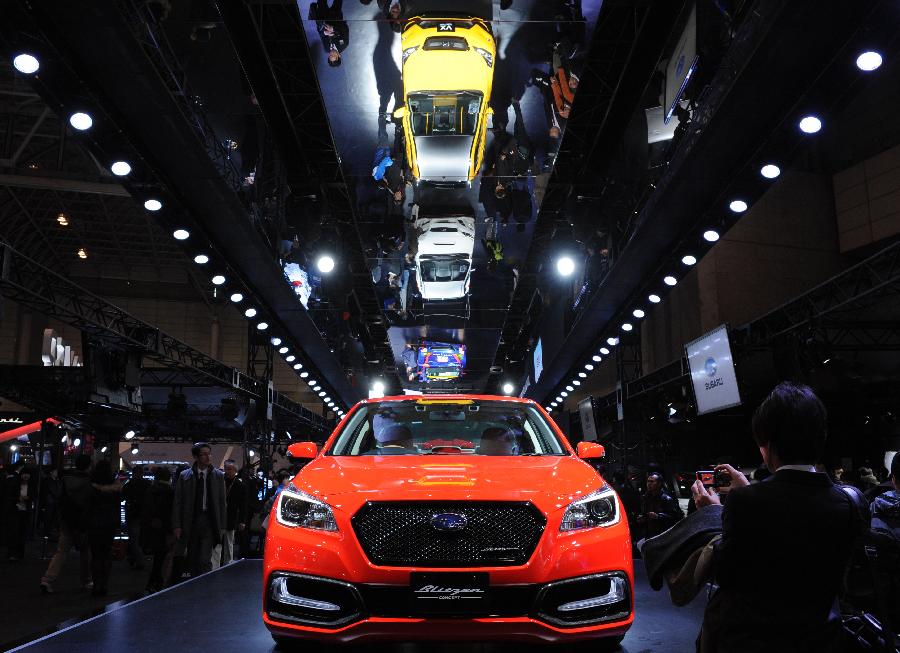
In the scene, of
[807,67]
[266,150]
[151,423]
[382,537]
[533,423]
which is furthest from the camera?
[151,423]

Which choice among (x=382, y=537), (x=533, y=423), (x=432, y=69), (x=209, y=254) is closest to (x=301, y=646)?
(x=382, y=537)

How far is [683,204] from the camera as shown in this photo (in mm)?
9797

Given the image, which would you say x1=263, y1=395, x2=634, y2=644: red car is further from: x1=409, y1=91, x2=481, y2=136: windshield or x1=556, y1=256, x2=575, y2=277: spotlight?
x1=556, y1=256, x2=575, y2=277: spotlight

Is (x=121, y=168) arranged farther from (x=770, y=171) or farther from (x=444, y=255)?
(x=770, y=171)

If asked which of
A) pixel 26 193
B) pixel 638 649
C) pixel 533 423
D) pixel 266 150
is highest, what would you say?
pixel 26 193

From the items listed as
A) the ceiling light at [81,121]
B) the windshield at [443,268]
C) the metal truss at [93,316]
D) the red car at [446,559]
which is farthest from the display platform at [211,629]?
the windshield at [443,268]

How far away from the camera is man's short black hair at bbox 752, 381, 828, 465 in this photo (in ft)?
6.92

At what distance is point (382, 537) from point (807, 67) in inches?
229

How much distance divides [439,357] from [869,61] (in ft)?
52.9

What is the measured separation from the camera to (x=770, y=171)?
28.3ft

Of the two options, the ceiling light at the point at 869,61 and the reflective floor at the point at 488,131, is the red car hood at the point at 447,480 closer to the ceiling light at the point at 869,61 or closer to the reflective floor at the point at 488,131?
the ceiling light at the point at 869,61

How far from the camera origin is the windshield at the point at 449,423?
15.8 ft

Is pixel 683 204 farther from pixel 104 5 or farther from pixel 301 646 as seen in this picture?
pixel 301 646

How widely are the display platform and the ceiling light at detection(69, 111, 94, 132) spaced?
4.85 m
